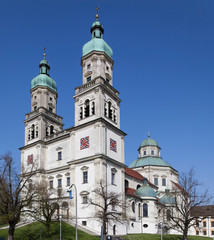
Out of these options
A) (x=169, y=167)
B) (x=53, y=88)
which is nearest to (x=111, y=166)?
(x=53, y=88)

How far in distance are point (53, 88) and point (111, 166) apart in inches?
961

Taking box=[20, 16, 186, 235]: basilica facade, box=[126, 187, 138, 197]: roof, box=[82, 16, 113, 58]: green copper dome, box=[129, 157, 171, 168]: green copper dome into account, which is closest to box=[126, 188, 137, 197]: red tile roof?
box=[126, 187, 138, 197]: roof

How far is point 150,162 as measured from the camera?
7606cm

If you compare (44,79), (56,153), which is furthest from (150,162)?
(44,79)

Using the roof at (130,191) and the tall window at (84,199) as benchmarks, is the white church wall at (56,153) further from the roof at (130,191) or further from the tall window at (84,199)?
the roof at (130,191)

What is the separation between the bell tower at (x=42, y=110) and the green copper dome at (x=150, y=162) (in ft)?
89.5

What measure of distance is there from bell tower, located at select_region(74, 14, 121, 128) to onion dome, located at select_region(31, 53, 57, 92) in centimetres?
1093

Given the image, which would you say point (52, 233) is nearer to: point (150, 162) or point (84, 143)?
point (84, 143)

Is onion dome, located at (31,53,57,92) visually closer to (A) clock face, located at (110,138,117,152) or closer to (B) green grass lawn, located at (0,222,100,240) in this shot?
(A) clock face, located at (110,138,117,152)

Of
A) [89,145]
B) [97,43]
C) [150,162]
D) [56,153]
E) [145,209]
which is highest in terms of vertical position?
[97,43]

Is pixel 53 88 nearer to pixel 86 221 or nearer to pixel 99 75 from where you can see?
pixel 99 75

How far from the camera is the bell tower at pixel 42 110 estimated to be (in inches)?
2189

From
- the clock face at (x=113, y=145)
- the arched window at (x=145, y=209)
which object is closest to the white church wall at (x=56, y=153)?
the clock face at (x=113, y=145)

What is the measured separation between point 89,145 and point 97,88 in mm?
9199
